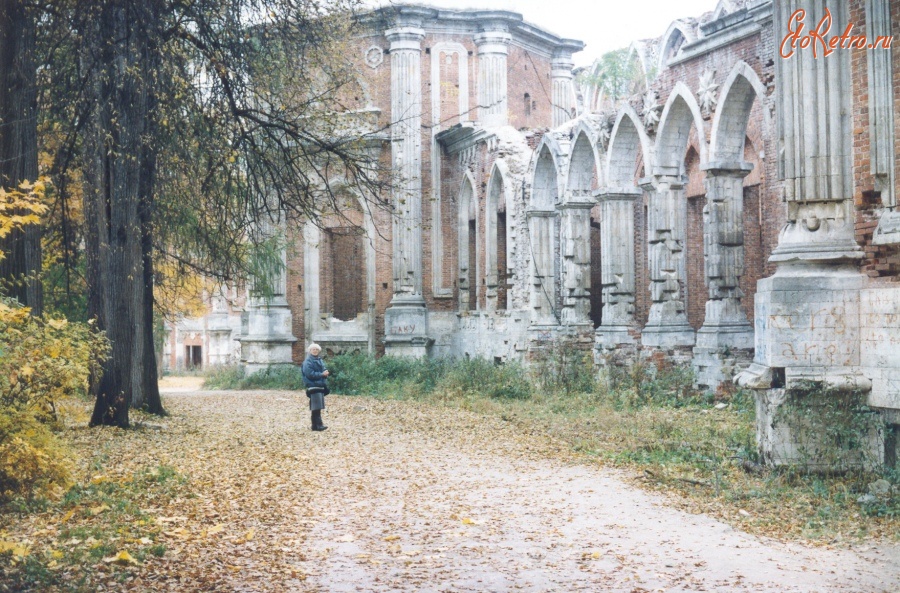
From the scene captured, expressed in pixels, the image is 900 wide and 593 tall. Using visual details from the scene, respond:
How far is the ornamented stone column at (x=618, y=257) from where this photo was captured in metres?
19.9

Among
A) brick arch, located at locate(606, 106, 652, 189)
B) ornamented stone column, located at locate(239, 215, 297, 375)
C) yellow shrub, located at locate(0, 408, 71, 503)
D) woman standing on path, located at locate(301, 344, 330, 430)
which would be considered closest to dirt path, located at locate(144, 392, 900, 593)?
yellow shrub, located at locate(0, 408, 71, 503)

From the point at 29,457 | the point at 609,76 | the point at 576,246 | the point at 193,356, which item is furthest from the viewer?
the point at 609,76

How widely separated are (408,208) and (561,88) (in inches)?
331

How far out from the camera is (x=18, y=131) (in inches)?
391

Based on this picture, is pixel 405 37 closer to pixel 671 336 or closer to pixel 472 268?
pixel 472 268

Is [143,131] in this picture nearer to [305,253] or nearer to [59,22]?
[59,22]

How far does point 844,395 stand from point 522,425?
6.38 m

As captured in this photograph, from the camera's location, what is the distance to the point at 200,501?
909 centimetres

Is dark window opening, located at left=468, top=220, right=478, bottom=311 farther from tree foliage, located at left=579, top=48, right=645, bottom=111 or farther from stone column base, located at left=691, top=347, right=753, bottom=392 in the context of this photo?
tree foliage, located at left=579, top=48, right=645, bottom=111

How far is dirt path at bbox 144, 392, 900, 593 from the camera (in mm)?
6359

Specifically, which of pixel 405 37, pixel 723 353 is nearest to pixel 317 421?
pixel 723 353

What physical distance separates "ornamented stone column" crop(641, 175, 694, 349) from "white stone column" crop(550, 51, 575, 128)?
635 inches

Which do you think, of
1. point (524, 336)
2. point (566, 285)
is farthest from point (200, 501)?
point (524, 336)

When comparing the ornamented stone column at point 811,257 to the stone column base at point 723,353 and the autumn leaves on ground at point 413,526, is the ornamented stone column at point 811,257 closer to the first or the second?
the autumn leaves on ground at point 413,526
